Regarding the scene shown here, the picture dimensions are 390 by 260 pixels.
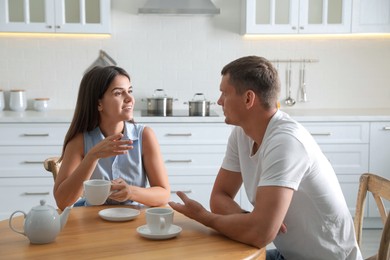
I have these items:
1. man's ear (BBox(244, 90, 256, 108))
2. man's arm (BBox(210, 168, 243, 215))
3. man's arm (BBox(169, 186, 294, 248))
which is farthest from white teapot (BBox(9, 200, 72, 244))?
man's ear (BBox(244, 90, 256, 108))

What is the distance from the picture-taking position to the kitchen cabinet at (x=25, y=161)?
431cm

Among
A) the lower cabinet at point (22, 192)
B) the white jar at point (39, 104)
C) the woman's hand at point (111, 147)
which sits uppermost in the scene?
the woman's hand at point (111, 147)

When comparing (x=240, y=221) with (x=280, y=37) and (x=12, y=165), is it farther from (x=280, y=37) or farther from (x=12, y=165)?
(x=280, y=37)

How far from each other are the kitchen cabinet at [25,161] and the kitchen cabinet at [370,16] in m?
2.43

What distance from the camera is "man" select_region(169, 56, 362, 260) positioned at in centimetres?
182

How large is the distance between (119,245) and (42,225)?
0.76 ft

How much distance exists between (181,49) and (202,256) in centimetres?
A: 353

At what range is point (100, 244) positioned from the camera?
179cm

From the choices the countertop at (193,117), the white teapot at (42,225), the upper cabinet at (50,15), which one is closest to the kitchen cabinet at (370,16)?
the countertop at (193,117)

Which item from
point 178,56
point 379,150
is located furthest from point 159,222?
point 178,56

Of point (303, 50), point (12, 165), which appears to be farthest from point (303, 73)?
point (12, 165)

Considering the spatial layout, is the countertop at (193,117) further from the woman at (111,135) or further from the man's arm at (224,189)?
the man's arm at (224,189)

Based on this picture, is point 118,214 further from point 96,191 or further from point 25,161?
point 25,161

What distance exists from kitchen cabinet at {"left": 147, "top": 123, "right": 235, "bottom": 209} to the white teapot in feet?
8.49
